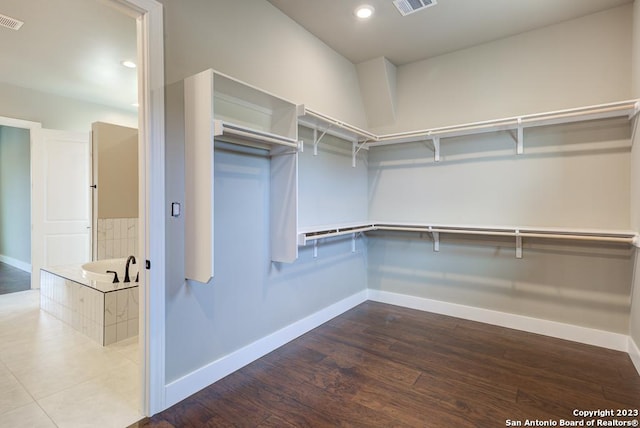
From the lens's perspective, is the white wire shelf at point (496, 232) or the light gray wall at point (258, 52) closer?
the light gray wall at point (258, 52)

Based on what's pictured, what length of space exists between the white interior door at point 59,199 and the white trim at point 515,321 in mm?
4343

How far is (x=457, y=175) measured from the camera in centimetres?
356

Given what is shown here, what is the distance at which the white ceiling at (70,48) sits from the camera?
8.54 feet

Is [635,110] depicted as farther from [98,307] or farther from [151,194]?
[98,307]

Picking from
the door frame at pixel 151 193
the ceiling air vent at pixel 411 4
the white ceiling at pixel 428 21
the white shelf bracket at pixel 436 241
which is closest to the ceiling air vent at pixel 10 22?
the door frame at pixel 151 193

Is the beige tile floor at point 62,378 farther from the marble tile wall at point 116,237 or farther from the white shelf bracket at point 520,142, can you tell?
the white shelf bracket at point 520,142

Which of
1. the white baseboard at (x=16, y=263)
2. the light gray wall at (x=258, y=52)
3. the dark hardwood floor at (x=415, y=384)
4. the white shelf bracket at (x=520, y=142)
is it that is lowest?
the dark hardwood floor at (x=415, y=384)

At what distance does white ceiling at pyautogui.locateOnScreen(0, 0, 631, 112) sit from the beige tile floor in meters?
2.80

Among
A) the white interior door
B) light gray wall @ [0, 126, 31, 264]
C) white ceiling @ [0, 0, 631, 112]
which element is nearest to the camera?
white ceiling @ [0, 0, 631, 112]

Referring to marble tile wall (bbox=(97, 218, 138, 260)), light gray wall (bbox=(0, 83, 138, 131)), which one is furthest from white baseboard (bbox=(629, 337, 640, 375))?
light gray wall (bbox=(0, 83, 138, 131))

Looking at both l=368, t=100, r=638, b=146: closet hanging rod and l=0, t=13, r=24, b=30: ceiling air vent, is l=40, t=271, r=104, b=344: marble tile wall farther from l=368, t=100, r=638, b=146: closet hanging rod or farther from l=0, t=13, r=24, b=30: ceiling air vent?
l=368, t=100, r=638, b=146: closet hanging rod

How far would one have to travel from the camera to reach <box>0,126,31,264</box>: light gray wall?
5.72 metres

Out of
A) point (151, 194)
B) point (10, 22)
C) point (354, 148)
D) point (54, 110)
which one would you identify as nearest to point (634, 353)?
point (354, 148)

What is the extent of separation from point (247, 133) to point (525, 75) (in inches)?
111
